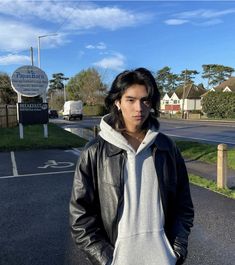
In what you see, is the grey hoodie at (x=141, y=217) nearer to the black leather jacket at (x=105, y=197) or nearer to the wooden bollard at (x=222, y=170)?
the black leather jacket at (x=105, y=197)

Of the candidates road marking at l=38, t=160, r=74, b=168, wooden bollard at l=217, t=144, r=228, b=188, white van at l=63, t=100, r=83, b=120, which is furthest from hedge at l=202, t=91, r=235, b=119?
wooden bollard at l=217, t=144, r=228, b=188

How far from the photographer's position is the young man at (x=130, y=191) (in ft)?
→ 6.09

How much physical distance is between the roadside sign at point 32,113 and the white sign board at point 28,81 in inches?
29.0

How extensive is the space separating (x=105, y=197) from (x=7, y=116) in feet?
78.3

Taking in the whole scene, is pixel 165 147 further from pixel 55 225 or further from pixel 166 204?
pixel 55 225

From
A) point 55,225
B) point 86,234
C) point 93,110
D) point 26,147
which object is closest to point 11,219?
point 55,225

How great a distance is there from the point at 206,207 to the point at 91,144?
4.45m

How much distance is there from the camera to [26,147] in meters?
14.4

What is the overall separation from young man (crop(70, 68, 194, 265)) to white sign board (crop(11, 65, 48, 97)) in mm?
16389

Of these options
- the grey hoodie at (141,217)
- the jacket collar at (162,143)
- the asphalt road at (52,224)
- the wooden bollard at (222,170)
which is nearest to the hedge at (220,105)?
the wooden bollard at (222,170)

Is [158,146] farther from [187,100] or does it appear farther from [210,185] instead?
[187,100]

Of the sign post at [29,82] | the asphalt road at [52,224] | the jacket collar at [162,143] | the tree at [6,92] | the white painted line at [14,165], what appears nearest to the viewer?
the jacket collar at [162,143]

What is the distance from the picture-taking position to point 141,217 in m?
1.86

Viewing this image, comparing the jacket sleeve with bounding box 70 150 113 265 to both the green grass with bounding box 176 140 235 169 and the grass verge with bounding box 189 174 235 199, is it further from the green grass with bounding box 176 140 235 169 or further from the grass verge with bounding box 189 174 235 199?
the green grass with bounding box 176 140 235 169
